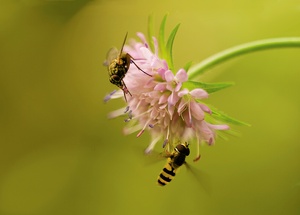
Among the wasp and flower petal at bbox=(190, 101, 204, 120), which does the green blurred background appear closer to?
the wasp

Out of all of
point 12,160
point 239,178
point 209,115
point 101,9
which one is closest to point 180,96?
point 209,115

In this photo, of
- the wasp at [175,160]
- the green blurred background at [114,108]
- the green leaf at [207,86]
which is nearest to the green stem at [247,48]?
the green leaf at [207,86]

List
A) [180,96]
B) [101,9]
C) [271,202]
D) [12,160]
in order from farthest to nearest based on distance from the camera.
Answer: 1. [12,160]
2. [101,9]
3. [271,202]
4. [180,96]

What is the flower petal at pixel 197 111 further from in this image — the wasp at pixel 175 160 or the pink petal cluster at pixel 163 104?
the wasp at pixel 175 160

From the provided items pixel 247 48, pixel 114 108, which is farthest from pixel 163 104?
pixel 114 108

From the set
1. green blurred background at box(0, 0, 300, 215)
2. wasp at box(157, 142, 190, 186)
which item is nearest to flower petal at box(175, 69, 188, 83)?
wasp at box(157, 142, 190, 186)

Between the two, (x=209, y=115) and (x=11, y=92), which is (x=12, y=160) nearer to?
(x=11, y=92)

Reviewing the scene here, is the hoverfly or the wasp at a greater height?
the hoverfly
